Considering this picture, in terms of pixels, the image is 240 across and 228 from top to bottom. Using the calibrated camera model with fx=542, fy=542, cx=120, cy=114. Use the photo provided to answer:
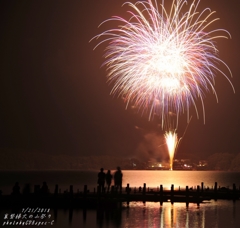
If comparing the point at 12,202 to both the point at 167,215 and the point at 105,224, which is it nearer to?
the point at 105,224

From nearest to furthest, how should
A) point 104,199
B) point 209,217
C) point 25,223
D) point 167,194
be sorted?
point 25,223, point 209,217, point 104,199, point 167,194

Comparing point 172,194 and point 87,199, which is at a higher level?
point 172,194

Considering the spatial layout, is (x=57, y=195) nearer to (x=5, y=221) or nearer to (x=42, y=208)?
(x=42, y=208)

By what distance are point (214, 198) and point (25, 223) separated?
890 inches

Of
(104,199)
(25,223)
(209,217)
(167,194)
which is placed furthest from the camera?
(167,194)

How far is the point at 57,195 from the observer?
4519 cm

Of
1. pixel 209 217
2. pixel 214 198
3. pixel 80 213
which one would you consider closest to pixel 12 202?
pixel 80 213

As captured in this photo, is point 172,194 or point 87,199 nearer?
point 87,199

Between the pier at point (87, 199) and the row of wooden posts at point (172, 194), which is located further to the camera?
the row of wooden posts at point (172, 194)

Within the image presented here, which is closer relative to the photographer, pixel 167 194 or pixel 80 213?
pixel 80 213

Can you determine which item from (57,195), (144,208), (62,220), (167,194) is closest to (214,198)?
Result: (167,194)

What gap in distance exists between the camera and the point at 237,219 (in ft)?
134

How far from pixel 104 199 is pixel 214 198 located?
508 inches

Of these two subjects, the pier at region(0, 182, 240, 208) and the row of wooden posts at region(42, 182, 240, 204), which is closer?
the pier at region(0, 182, 240, 208)
